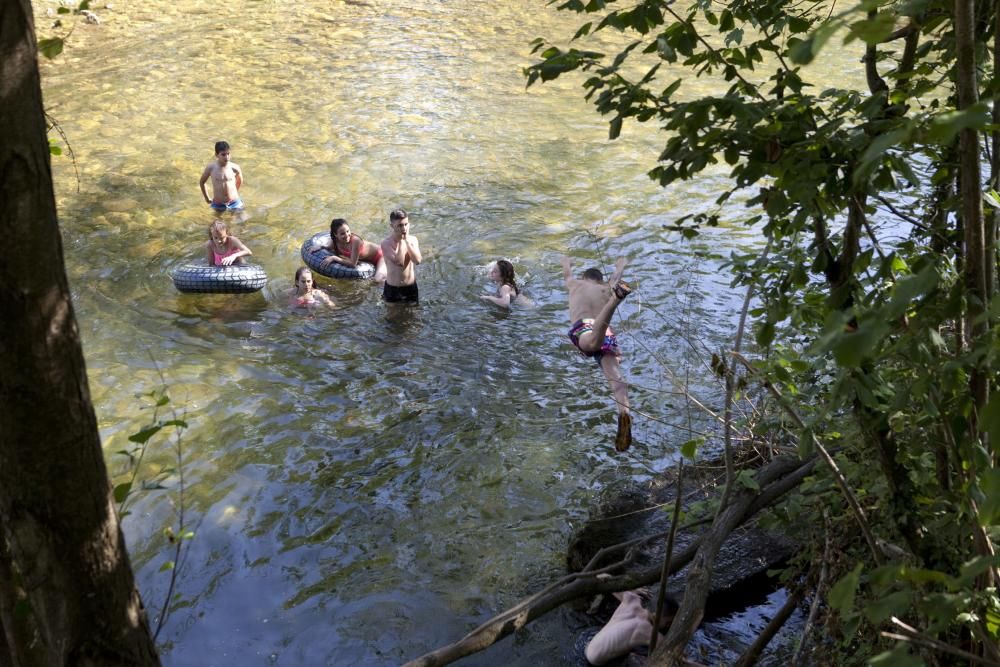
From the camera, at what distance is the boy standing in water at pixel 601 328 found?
639cm

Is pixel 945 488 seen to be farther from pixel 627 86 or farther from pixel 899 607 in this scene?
pixel 627 86

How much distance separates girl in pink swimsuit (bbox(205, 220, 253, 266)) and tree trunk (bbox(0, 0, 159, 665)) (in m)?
7.61

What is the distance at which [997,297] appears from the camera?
162cm

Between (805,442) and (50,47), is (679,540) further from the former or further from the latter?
(50,47)

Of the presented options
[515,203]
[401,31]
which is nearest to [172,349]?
[515,203]

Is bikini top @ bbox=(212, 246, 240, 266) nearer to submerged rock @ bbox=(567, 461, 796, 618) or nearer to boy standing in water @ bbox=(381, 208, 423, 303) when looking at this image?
boy standing in water @ bbox=(381, 208, 423, 303)

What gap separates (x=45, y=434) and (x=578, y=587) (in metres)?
2.33

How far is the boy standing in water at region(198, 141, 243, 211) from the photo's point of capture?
10586 millimetres

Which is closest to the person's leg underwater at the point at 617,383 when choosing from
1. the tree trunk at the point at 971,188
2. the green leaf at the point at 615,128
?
the green leaf at the point at 615,128

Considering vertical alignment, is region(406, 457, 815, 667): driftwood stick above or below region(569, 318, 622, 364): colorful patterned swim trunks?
above

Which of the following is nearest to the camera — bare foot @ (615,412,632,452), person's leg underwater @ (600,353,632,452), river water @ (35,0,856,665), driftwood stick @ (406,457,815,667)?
driftwood stick @ (406,457,815,667)

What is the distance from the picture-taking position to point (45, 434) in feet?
6.02

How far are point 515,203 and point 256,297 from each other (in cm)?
352

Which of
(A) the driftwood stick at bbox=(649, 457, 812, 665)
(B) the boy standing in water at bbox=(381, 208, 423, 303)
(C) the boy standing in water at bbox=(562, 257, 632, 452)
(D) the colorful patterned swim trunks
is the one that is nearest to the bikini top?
(B) the boy standing in water at bbox=(381, 208, 423, 303)
